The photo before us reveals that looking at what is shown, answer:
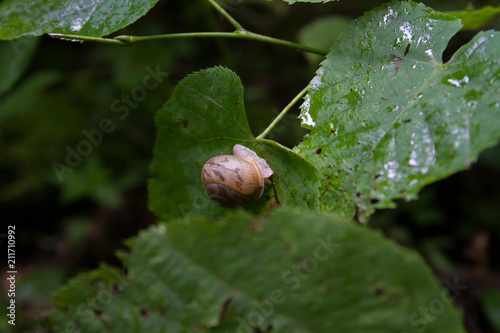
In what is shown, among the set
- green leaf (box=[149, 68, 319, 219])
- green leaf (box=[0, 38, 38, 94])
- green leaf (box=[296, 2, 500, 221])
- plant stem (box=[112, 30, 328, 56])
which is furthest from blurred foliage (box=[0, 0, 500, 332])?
green leaf (box=[296, 2, 500, 221])

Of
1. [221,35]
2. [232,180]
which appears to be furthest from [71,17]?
[232,180]

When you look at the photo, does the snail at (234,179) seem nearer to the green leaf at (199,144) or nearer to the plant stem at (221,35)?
the green leaf at (199,144)

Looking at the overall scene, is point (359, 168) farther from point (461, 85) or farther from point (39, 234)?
A: point (39, 234)

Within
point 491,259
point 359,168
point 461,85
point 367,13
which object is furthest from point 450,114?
point 491,259

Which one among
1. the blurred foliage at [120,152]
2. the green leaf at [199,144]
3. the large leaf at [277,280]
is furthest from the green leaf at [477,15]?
the blurred foliage at [120,152]

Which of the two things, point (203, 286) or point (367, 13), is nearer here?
point (203, 286)

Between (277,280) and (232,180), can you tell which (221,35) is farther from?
(277,280)
